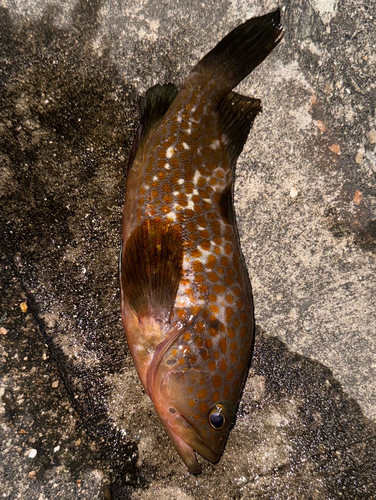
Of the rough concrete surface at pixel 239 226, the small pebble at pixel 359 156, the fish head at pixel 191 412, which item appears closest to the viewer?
the fish head at pixel 191 412

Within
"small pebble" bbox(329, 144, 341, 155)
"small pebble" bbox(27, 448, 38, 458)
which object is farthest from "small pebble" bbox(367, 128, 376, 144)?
"small pebble" bbox(27, 448, 38, 458)

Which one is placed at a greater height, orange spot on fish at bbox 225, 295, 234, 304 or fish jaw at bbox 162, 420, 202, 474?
orange spot on fish at bbox 225, 295, 234, 304

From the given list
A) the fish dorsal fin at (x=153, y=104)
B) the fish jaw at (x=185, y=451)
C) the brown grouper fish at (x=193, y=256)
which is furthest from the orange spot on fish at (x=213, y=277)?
the fish dorsal fin at (x=153, y=104)

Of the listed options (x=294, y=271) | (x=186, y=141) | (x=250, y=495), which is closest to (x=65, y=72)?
(x=186, y=141)

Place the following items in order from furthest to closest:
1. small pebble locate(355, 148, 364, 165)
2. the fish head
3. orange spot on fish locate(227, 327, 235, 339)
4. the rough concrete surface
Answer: small pebble locate(355, 148, 364, 165) < the rough concrete surface < orange spot on fish locate(227, 327, 235, 339) < the fish head

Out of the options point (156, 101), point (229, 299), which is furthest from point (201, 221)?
point (156, 101)

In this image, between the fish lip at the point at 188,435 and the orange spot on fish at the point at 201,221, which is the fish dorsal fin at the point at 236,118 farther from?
the fish lip at the point at 188,435

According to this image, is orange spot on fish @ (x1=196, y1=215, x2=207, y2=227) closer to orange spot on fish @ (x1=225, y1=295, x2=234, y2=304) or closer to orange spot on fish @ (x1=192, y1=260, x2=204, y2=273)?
orange spot on fish @ (x1=192, y1=260, x2=204, y2=273)

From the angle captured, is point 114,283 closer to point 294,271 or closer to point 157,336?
point 157,336
